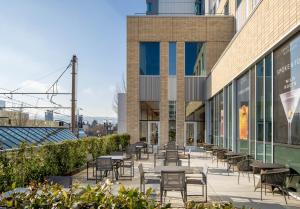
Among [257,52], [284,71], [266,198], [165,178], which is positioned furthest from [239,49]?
[165,178]

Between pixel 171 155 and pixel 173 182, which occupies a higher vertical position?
pixel 171 155

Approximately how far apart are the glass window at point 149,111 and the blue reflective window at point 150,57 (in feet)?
7.62

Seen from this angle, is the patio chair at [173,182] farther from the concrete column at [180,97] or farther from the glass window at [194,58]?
the glass window at [194,58]

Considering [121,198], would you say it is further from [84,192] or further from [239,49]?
[239,49]

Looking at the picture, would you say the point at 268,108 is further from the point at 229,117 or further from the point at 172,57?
the point at 172,57

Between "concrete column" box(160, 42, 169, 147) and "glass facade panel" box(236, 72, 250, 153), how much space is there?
11.2m

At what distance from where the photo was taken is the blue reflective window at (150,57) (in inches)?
1082

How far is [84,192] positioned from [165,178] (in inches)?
171

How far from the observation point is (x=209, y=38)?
27.4 meters

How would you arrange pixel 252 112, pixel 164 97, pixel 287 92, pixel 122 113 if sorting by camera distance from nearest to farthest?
pixel 287 92 → pixel 252 112 → pixel 164 97 → pixel 122 113

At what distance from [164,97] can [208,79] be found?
3560 millimetres

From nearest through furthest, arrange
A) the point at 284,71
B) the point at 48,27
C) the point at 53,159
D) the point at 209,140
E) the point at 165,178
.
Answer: the point at 165,178 → the point at 284,71 → the point at 53,159 → the point at 48,27 → the point at 209,140

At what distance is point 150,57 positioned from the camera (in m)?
27.5

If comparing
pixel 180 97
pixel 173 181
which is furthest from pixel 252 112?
pixel 180 97
